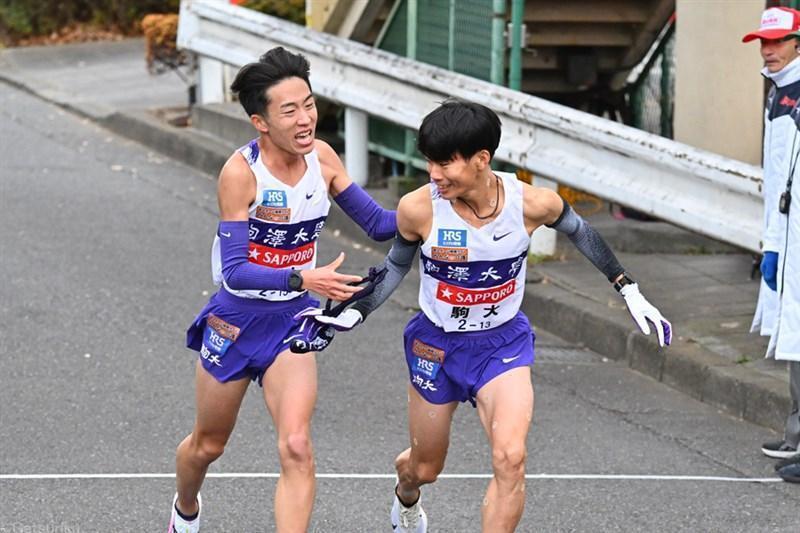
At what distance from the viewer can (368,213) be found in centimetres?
610

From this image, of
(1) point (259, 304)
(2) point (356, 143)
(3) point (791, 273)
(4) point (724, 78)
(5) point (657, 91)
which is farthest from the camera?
(5) point (657, 91)

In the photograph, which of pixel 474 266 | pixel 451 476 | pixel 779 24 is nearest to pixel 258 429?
pixel 451 476

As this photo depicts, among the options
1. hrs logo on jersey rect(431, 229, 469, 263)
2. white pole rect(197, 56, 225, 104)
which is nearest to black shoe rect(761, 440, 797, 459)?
hrs logo on jersey rect(431, 229, 469, 263)

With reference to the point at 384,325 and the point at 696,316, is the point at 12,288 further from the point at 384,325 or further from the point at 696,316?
the point at 696,316

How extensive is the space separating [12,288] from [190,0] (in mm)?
4879

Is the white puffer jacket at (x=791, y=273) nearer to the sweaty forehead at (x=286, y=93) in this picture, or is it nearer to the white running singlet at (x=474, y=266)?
the white running singlet at (x=474, y=266)

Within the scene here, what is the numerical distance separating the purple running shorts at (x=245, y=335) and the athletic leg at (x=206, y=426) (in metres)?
0.04

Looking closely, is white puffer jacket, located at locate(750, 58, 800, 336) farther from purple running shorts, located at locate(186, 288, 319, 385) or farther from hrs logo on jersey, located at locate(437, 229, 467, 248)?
purple running shorts, located at locate(186, 288, 319, 385)

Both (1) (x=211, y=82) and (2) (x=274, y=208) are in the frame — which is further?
(1) (x=211, y=82)

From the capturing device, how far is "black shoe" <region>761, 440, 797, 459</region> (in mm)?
7254

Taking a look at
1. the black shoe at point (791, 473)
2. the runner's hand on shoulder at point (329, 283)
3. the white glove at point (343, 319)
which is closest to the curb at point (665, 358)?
the black shoe at point (791, 473)

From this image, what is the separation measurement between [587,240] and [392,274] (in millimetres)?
749

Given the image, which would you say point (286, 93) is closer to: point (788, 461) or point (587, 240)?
point (587, 240)

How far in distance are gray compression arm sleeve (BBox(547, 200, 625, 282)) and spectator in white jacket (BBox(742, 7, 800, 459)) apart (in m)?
1.73
